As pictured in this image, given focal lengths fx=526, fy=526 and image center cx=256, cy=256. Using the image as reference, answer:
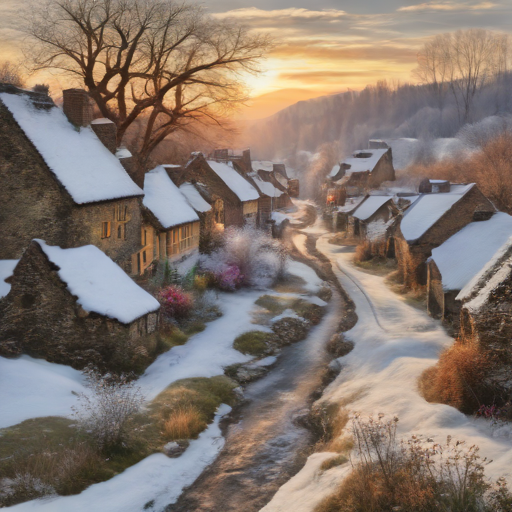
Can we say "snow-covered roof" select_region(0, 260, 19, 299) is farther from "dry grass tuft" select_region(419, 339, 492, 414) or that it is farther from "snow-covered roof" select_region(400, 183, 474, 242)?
"snow-covered roof" select_region(400, 183, 474, 242)

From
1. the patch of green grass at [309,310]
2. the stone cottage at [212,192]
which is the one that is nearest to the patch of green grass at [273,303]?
the patch of green grass at [309,310]

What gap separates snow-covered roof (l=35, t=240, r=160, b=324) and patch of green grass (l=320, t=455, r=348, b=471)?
369 inches

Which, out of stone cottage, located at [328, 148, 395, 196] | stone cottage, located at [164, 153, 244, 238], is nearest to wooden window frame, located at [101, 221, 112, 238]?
stone cottage, located at [164, 153, 244, 238]

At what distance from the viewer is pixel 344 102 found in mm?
177875

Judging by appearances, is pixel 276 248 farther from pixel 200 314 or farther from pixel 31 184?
pixel 31 184

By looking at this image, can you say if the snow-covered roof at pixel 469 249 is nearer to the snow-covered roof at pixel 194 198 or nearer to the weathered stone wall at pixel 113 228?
the weathered stone wall at pixel 113 228

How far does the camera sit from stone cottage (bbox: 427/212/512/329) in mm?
26141

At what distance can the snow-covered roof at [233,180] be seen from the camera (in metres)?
46.6

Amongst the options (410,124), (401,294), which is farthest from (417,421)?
(410,124)

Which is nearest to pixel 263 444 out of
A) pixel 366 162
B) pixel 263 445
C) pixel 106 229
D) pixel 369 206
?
pixel 263 445

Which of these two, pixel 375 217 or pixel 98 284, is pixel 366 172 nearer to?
pixel 375 217

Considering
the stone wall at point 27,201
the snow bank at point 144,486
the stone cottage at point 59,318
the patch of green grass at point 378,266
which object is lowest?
the patch of green grass at point 378,266

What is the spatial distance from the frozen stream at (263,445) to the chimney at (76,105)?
15865 mm

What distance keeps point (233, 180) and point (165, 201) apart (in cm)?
1624
